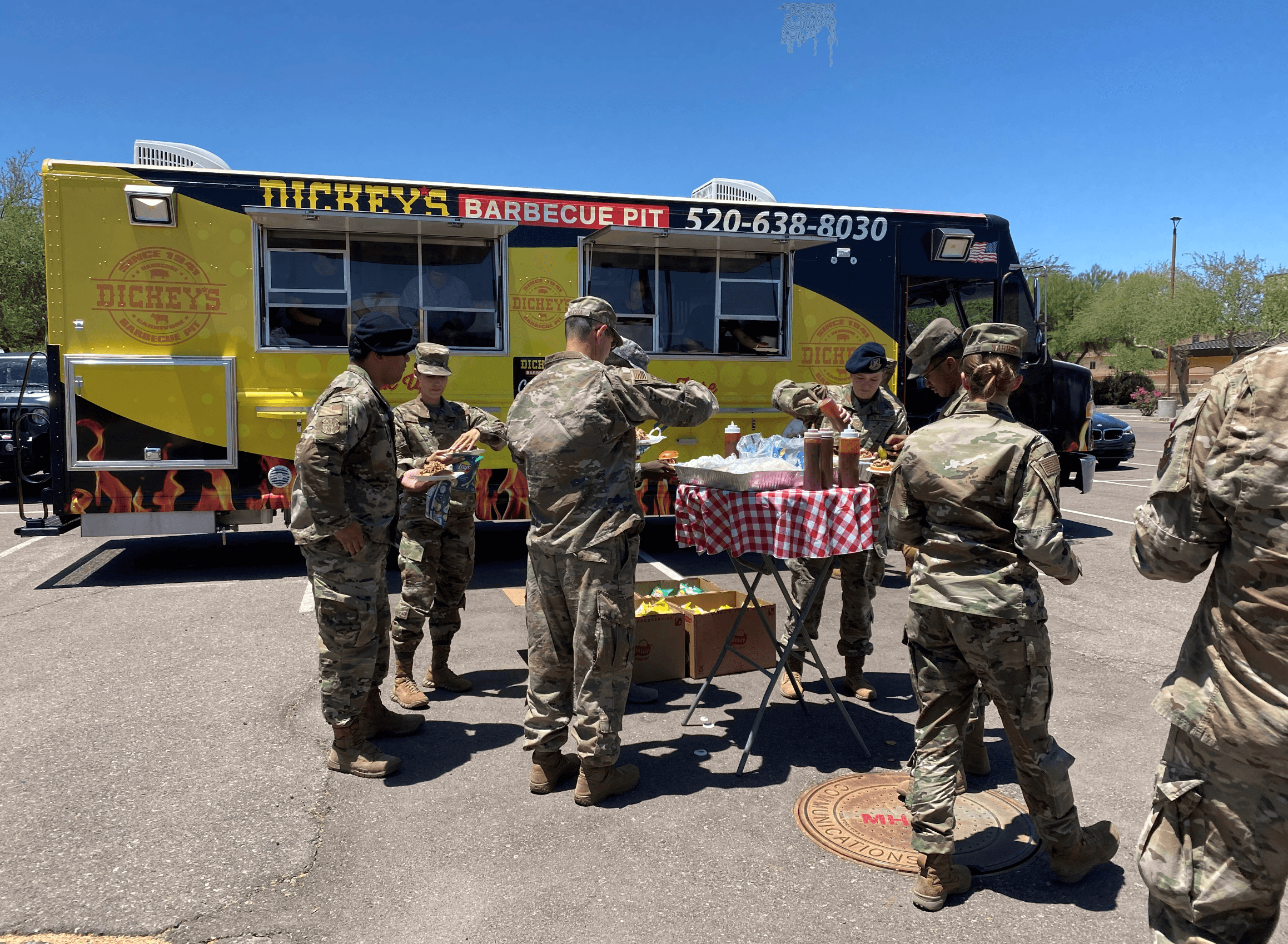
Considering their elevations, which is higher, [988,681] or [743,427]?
[743,427]

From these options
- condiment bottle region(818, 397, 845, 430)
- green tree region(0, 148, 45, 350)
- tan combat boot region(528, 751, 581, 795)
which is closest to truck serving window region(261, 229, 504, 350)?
condiment bottle region(818, 397, 845, 430)

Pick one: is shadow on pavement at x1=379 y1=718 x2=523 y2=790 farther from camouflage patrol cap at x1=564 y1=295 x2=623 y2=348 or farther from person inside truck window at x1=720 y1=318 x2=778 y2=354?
person inside truck window at x1=720 y1=318 x2=778 y2=354

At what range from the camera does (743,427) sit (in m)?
8.58

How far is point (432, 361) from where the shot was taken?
17.0 feet

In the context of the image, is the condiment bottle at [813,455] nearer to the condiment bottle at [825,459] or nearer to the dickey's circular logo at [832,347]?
the condiment bottle at [825,459]

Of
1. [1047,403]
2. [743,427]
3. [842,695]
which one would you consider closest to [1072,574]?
[842,695]

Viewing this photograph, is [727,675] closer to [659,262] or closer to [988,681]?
[988,681]

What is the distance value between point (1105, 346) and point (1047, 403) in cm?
5598

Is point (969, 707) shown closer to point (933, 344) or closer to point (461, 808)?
point (933, 344)

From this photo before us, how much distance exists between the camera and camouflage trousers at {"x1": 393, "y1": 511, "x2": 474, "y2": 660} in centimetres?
498

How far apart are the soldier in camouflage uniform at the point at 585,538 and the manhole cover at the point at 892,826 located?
0.86 m

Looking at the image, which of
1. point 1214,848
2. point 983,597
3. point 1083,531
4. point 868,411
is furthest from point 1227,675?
point 1083,531

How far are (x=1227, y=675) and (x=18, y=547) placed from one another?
11126mm

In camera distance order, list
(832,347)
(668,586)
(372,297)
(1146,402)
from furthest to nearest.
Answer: (1146,402)
(832,347)
(372,297)
(668,586)
